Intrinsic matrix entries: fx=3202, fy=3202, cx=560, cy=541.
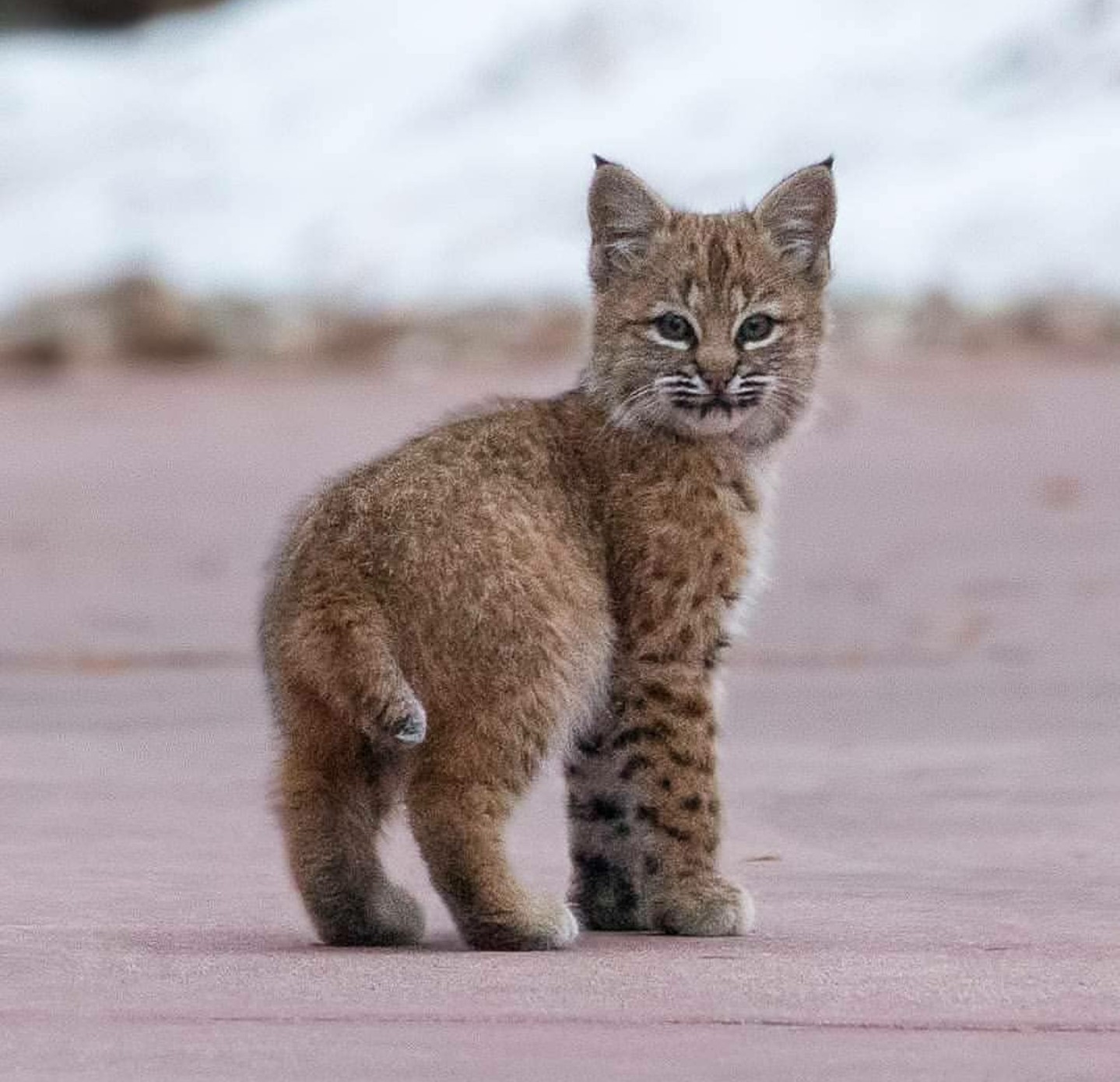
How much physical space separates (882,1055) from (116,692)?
263 inches

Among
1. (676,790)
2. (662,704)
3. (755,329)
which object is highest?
(755,329)

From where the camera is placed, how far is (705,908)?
6.94m

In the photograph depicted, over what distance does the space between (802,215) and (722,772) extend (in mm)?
2417

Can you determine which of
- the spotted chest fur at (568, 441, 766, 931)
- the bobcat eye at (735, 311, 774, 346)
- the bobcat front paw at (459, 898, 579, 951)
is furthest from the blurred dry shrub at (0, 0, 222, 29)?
the bobcat front paw at (459, 898, 579, 951)

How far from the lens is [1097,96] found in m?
18.8

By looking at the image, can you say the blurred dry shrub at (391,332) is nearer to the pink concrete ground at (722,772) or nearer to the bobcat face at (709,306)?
the pink concrete ground at (722,772)

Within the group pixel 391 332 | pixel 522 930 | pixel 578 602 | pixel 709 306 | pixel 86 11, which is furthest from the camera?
pixel 86 11

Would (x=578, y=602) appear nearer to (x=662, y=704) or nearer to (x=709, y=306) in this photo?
(x=662, y=704)

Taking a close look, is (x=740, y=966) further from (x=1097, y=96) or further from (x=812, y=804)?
(x=1097, y=96)

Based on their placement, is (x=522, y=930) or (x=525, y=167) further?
(x=525, y=167)

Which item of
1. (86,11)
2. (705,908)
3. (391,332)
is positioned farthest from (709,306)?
(86,11)

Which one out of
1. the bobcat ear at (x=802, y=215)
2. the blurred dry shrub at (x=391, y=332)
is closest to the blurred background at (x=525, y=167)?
the blurred dry shrub at (x=391, y=332)

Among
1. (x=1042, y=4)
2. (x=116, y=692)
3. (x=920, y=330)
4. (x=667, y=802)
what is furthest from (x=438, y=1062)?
(x=1042, y=4)

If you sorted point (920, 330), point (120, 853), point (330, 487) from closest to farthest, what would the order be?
point (330, 487) → point (120, 853) → point (920, 330)
